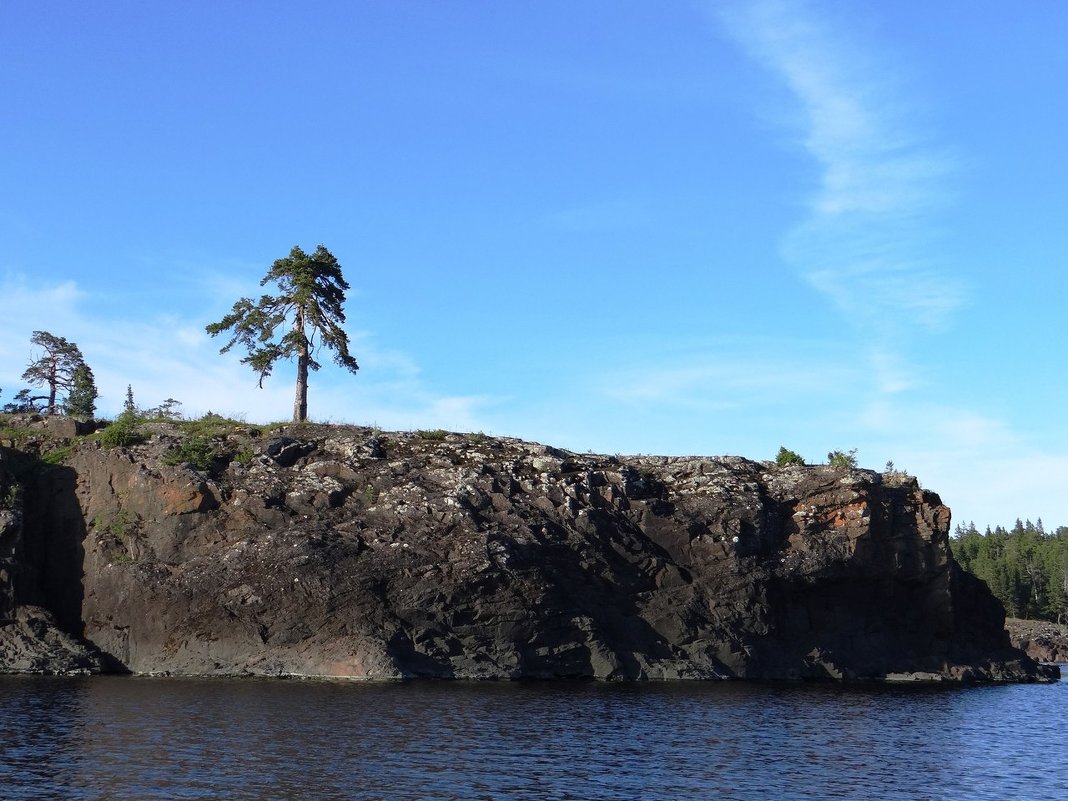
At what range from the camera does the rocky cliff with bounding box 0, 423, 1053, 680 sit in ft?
182

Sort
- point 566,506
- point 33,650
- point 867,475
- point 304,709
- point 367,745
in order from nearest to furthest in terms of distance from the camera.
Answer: point 367,745
point 304,709
point 33,650
point 566,506
point 867,475

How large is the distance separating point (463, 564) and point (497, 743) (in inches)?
912

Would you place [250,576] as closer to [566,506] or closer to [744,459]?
[566,506]

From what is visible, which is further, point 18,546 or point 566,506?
point 566,506

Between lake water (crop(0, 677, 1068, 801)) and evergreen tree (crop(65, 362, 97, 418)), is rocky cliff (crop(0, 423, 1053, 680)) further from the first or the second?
evergreen tree (crop(65, 362, 97, 418))

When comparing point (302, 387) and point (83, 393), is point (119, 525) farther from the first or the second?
point (83, 393)

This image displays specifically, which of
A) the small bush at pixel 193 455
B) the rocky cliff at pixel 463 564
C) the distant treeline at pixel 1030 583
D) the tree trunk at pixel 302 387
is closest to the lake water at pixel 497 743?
the rocky cliff at pixel 463 564

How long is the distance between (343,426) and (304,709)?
29.6 m

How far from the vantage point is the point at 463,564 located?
57.8 m

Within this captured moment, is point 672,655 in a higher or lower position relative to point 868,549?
lower

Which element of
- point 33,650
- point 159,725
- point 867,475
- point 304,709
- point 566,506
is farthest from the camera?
point 867,475

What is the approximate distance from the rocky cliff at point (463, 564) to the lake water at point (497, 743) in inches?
181

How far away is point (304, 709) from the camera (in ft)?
134

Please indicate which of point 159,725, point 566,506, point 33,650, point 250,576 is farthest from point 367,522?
point 159,725
